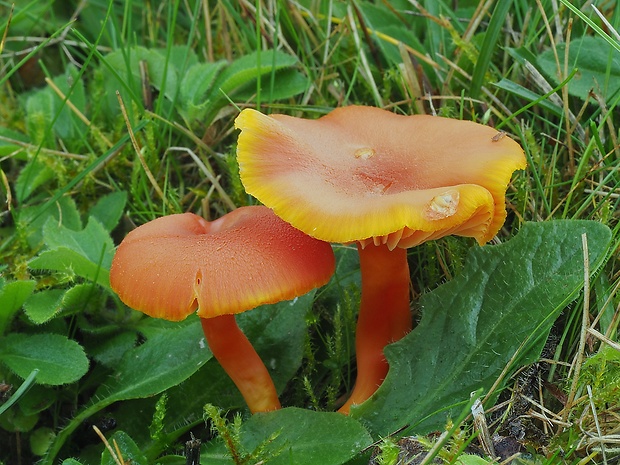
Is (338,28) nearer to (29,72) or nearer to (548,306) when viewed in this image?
(548,306)

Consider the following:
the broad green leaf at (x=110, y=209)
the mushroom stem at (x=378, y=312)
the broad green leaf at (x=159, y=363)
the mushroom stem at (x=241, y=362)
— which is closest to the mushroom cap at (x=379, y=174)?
the mushroom stem at (x=378, y=312)

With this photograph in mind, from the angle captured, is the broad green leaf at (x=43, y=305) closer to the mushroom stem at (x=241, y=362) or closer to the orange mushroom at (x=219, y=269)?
the orange mushroom at (x=219, y=269)

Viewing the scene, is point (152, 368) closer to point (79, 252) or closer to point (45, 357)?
point (45, 357)

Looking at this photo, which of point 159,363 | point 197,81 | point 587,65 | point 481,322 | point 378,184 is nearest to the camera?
point 378,184

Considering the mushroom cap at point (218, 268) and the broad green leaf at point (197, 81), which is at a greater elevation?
the broad green leaf at point (197, 81)

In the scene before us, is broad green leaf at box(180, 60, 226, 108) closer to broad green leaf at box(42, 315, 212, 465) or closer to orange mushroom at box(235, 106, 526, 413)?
orange mushroom at box(235, 106, 526, 413)

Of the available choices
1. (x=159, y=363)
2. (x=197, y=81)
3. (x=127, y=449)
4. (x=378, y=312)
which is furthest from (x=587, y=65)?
(x=127, y=449)

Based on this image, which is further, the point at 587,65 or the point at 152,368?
the point at 587,65
